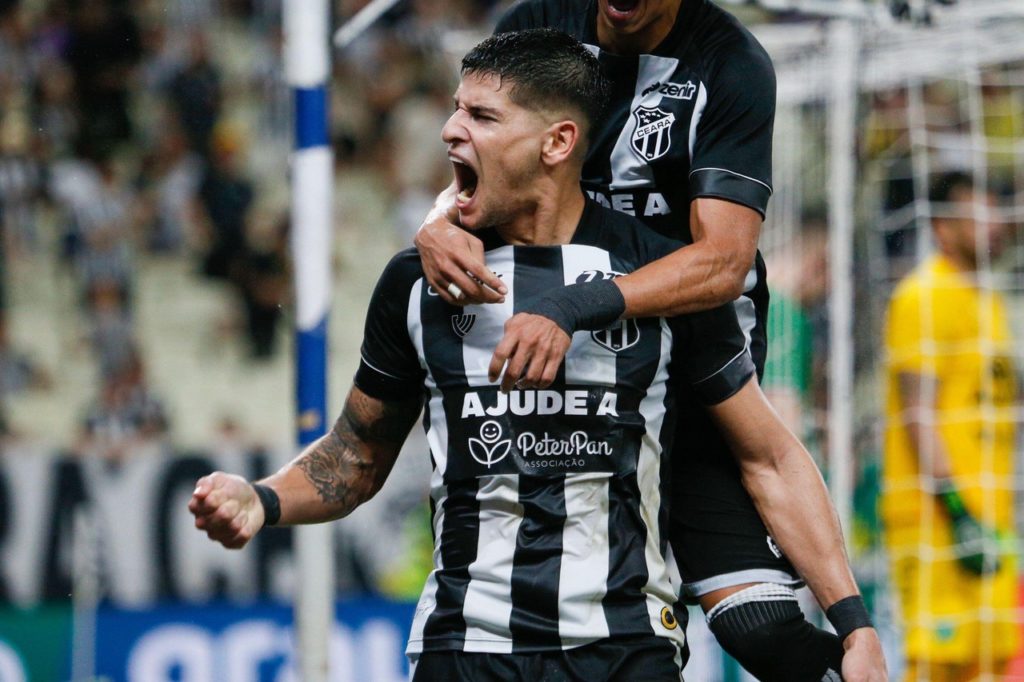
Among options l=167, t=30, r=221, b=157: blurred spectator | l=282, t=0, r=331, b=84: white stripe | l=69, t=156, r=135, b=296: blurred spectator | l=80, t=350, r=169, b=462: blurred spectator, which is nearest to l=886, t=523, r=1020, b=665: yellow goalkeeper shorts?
l=282, t=0, r=331, b=84: white stripe

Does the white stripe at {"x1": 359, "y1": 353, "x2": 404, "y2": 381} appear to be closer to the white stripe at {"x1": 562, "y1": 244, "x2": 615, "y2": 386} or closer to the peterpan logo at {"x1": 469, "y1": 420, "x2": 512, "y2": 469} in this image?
the peterpan logo at {"x1": 469, "y1": 420, "x2": 512, "y2": 469}

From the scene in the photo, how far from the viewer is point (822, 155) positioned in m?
7.35

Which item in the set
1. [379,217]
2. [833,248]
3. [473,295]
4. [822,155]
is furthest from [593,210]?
[379,217]

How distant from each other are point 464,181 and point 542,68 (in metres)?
0.26

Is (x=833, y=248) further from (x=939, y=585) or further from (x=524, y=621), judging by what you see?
(x=524, y=621)

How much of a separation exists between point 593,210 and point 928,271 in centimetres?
393

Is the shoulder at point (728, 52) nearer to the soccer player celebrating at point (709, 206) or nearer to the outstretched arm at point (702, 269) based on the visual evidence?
the soccer player celebrating at point (709, 206)

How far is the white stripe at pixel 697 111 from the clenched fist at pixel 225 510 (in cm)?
110

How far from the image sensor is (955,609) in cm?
641

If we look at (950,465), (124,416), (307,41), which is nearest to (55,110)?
(124,416)

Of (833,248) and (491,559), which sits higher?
(833,248)

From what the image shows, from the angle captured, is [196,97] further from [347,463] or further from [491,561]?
[491,561]

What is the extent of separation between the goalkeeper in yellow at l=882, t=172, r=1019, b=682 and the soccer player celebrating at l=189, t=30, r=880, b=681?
11.8ft

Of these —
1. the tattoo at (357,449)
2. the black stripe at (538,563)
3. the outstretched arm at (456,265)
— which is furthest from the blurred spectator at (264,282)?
the black stripe at (538,563)
